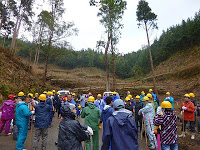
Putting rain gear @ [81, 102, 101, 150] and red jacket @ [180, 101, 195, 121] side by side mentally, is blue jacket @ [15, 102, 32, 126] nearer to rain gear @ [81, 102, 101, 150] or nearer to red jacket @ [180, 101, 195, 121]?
rain gear @ [81, 102, 101, 150]

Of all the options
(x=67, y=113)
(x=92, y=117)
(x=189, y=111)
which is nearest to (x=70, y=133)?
(x=67, y=113)

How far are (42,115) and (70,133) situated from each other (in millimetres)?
2387

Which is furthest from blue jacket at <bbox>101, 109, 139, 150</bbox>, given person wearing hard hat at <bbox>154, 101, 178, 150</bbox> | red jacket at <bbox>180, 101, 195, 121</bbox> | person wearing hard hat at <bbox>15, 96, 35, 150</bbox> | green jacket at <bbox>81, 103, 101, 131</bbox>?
red jacket at <bbox>180, 101, 195, 121</bbox>

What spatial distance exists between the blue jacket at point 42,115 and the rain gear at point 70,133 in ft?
6.85

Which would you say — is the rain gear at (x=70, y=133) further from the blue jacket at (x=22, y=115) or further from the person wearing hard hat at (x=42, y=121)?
the blue jacket at (x=22, y=115)

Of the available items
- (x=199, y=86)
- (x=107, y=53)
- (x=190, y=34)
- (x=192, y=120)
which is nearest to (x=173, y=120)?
(x=192, y=120)

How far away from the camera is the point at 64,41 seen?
19.7m

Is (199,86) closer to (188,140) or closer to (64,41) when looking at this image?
(188,140)

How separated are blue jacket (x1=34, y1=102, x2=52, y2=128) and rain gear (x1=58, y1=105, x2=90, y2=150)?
2.09m

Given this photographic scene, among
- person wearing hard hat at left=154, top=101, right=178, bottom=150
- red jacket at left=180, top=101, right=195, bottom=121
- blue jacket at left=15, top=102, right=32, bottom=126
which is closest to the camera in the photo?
person wearing hard hat at left=154, top=101, right=178, bottom=150

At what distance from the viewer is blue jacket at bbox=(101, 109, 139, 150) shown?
2664 mm

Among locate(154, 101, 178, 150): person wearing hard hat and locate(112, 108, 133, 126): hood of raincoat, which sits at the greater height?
locate(112, 108, 133, 126): hood of raincoat

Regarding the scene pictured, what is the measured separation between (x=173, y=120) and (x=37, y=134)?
413 centimetres

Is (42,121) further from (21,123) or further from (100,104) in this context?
(100,104)
